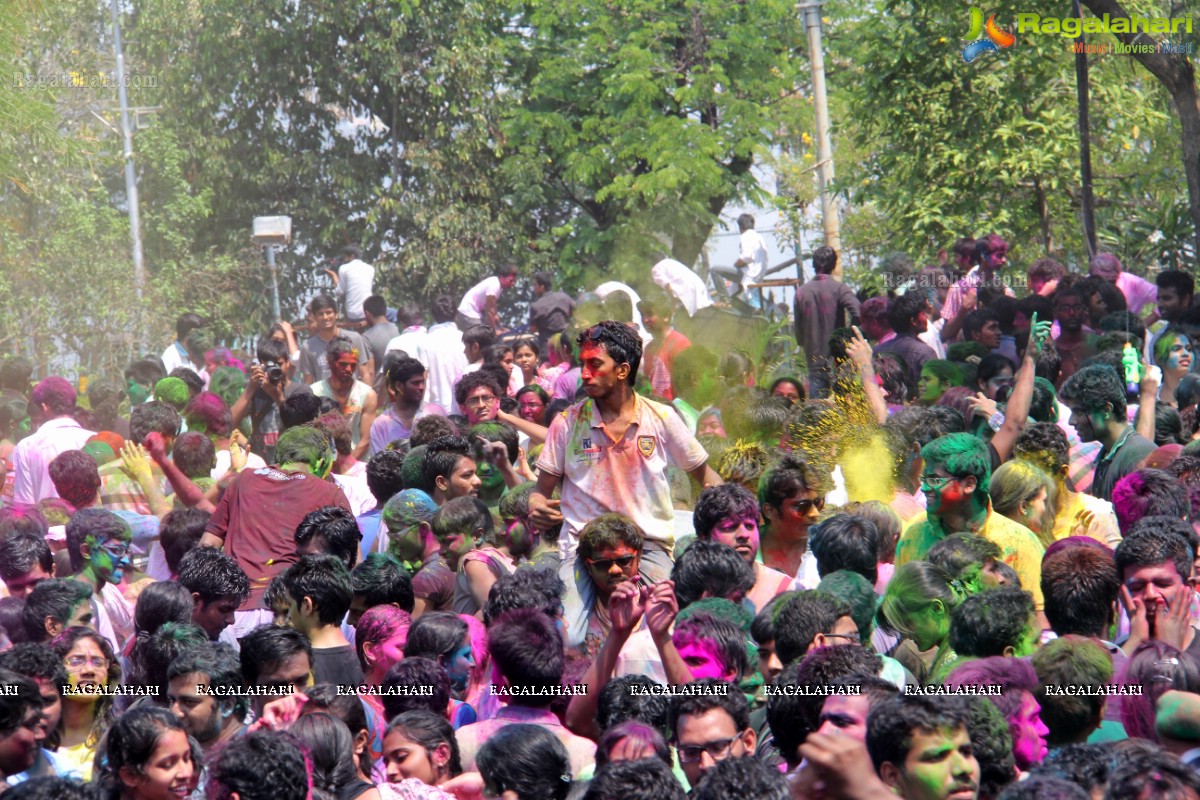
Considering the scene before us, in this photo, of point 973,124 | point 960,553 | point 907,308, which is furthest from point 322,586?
point 973,124

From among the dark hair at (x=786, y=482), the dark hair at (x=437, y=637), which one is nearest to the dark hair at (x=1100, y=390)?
the dark hair at (x=786, y=482)

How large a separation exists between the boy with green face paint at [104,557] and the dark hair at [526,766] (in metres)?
2.79

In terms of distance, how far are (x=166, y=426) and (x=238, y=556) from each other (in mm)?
2092

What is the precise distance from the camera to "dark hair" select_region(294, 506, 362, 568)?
6.56 m

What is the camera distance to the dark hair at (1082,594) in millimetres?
5000

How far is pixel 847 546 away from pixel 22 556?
3.38 metres

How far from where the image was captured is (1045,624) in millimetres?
5410

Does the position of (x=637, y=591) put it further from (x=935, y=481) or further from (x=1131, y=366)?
(x=1131, y=366)

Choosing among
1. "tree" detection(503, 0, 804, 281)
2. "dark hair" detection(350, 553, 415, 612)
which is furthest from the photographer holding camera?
"tree" detection(503, 0, 804, 281)

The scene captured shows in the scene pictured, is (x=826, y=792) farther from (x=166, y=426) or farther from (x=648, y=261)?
(x=648, y=261)

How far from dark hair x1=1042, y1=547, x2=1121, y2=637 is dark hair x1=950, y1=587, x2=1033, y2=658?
254 millimetres

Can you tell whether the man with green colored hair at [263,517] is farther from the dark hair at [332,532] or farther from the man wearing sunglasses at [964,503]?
the man wearing sunglasses at [964,503]

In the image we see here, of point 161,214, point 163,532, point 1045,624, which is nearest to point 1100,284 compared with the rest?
point 1045,624

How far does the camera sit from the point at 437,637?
5.42m
